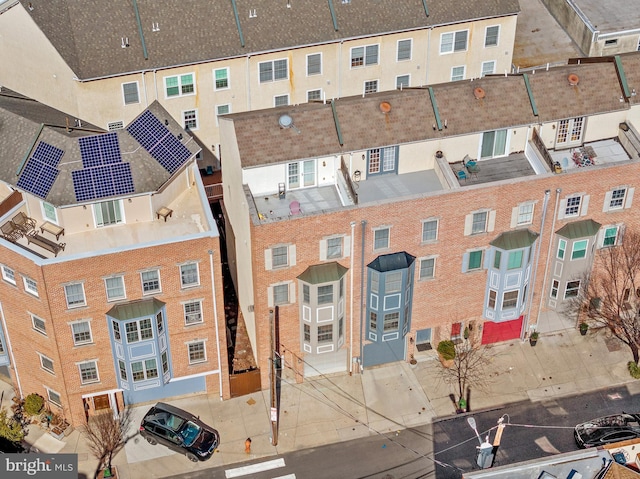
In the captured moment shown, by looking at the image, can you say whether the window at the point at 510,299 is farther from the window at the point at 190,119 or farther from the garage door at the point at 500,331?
the window at the point at 190,119

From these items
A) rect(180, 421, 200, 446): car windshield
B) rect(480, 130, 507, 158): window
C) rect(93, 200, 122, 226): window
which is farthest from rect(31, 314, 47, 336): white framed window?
rect(480, 130, 507, 158): window

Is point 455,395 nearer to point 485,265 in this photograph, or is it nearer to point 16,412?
point 485,265

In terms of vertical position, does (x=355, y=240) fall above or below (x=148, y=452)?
above

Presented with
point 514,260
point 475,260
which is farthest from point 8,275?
point 514,260

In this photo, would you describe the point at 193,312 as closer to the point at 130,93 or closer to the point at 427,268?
the point at 427,268

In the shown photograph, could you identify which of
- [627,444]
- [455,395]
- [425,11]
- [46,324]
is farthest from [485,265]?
[46,324]

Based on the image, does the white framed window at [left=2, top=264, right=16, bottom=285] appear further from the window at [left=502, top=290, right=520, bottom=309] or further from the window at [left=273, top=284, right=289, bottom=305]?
the window at [left=502, top=290, right=520, bottom=309]
